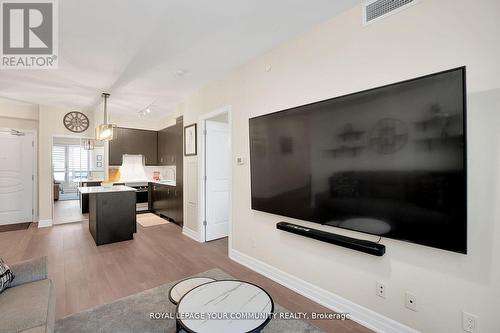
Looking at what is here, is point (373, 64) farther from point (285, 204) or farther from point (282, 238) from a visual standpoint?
point (282, 238)

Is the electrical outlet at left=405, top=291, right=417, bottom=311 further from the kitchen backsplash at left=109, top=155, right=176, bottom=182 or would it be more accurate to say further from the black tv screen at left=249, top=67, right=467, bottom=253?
the kitchen backsplash at left=109, top=155, right=176, bottom=182

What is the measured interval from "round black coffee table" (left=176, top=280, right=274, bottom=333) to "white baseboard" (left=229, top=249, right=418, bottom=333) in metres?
0.94

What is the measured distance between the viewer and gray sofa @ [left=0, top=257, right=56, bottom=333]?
126cm

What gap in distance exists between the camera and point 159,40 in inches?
98.7

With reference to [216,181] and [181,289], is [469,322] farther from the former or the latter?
[216,181]

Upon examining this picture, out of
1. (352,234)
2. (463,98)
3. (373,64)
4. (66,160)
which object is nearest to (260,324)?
(352,234)

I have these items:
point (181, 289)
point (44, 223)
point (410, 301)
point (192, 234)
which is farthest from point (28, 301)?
point (44, 223)

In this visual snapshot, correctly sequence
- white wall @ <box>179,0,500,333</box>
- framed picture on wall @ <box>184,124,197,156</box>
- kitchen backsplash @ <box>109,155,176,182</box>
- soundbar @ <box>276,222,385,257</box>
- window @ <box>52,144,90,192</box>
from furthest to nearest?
window @ <box>52,144,90,192</box> < kitchen backsplash @ <box>109,155,176,182</box> < framed picture on wall @ <box>184,124,197,156</box> < soundbar @ <box>276,222,385,257</box> < white wall @ <box>179,0,500,333</box>

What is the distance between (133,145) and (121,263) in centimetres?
386

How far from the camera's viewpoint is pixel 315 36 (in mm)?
2303

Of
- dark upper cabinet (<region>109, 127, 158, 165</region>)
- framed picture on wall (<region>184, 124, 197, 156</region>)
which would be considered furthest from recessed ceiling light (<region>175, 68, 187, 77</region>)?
dark upper cabinet (<region>109, 127, 158, 165</region>)

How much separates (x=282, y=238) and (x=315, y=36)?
215cm

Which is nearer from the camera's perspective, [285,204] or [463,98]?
[463,98]

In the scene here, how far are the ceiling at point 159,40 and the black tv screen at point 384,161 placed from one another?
0.86 metres
